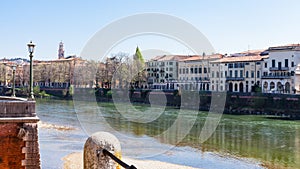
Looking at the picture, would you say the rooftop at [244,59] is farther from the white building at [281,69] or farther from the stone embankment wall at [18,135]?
the stone embankment wall at [18,135]

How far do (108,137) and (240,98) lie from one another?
57.1 meters

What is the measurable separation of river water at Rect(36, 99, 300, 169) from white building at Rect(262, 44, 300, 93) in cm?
1974

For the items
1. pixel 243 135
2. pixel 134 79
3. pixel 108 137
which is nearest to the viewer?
pixel 108 137

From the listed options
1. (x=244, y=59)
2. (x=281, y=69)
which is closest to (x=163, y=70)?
(x=244, y=59)

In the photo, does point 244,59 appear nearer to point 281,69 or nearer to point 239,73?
point 239,73

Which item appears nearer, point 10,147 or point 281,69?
point 10,147

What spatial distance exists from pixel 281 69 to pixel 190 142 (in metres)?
37.0

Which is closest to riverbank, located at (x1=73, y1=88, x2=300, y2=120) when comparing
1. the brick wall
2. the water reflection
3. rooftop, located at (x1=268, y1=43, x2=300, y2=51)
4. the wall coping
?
rooftop, located at (x1=268, y1=43, x2=300, y2=51)

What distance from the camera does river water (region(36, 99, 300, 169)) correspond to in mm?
22328

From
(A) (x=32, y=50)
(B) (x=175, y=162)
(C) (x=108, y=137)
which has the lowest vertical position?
(B) (x=175, y=162)

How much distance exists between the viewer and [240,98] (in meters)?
59.0

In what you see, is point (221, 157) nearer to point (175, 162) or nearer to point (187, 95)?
point (175, 162)

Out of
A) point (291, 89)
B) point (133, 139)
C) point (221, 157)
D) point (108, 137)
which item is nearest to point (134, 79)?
point (291, 89)

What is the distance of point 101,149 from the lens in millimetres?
3688
